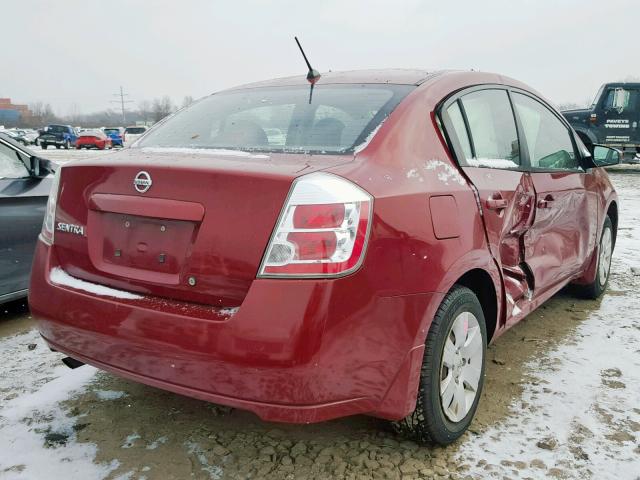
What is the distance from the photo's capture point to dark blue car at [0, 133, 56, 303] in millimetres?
3766

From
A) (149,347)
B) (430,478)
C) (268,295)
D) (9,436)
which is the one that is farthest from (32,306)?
(430,478)

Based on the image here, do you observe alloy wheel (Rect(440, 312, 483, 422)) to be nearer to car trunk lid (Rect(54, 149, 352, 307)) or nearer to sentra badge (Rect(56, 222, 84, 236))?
car trunk lid (Rect(54, 149, 352, 307))

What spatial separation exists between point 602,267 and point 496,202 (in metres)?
2.34

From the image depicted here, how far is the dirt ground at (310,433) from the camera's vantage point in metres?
2.23

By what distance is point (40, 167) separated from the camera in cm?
414

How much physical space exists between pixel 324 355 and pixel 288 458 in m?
0.70

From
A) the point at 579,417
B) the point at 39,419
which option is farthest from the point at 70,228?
the point at 579,417

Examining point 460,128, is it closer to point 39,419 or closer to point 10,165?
point 39,419

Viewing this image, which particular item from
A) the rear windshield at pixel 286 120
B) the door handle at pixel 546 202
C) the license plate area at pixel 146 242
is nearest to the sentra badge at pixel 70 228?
the license plate area at pixel 146 242

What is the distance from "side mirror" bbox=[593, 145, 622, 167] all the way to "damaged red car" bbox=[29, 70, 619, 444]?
1601 mm

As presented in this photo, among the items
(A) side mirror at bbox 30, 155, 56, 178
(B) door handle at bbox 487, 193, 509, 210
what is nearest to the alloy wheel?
(B) door handle at bbox 487, 193, 509, 210

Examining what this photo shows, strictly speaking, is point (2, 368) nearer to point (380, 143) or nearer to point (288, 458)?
point (288, 458)

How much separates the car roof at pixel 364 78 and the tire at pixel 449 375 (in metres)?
1.01

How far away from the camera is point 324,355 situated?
6.02 ft
